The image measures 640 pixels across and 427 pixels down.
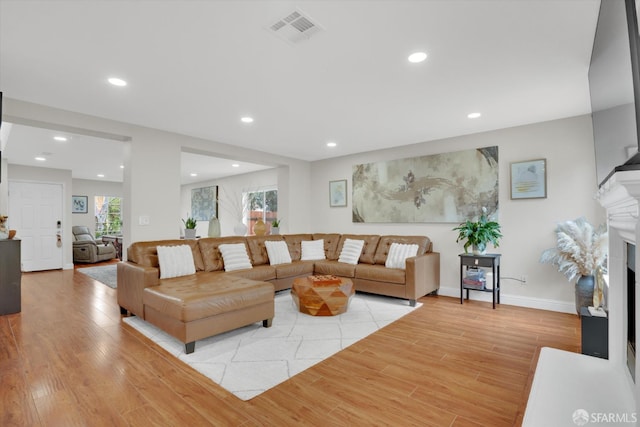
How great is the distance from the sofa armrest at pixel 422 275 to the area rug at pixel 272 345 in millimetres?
250

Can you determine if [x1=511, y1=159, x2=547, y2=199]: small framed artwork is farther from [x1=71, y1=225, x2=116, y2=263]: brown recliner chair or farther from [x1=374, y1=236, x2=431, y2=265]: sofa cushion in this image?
[x1=71, y1=225, x2=116, y2=263]: brown recliner chair

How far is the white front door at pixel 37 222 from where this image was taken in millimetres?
6914

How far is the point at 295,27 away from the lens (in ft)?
6.56


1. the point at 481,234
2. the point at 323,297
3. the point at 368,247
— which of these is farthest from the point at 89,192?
the point at 481,234

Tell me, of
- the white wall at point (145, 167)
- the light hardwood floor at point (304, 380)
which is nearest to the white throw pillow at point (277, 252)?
the white wall at point (145, 167)

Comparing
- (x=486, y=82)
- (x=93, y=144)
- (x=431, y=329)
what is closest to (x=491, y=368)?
(x=431, y=329)

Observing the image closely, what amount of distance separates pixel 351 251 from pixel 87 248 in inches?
289

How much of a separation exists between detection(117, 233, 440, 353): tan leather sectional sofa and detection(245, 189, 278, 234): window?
8.10 feet

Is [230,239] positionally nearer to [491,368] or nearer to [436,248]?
[436,248]

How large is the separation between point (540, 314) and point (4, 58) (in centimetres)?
574

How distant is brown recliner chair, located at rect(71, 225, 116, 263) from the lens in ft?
26.8

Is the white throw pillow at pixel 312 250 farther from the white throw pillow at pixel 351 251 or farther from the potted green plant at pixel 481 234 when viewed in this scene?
the potted green plant at pixel 481 234

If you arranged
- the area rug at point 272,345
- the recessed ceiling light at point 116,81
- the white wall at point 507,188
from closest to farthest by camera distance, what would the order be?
the area rug at point 272,345
the recessed ceiling light at point 116,81
the white wall at point 507,188

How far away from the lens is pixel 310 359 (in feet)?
8.34
